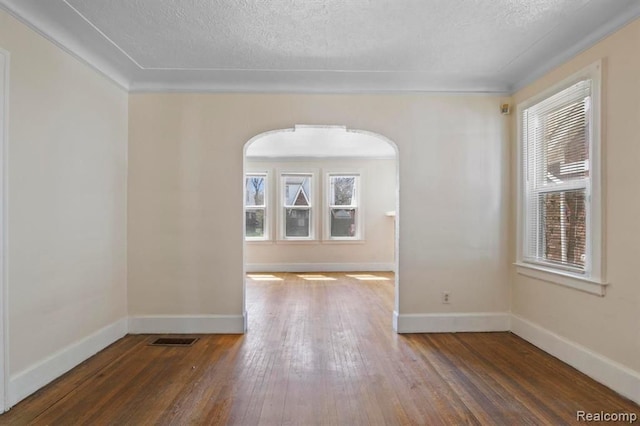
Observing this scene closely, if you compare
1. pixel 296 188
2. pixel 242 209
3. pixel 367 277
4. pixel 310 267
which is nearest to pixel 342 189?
pixel 296 188

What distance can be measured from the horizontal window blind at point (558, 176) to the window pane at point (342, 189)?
14.9 feet

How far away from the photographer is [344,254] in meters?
7.78

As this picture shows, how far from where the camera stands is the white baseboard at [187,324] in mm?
3633

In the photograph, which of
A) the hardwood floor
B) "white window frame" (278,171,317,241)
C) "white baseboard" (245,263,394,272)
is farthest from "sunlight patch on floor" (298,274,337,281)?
the hardwood floor

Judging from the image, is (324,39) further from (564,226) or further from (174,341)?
(174,341)

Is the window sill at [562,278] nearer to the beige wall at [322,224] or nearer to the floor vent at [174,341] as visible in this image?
the floor vent at [174,341]

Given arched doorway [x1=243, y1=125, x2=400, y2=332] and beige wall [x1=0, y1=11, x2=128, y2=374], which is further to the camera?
arched doorway [x1=243, y1=125, x2=400, y2=332]

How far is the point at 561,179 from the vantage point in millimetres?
3000

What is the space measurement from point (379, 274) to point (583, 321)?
15.4ft

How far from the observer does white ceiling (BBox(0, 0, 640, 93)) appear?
7.62ft

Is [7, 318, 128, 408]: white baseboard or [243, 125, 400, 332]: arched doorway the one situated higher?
[243, 125, 400, 332]: arched doorway

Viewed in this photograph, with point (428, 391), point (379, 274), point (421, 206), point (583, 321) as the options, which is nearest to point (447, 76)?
point (421, 206)

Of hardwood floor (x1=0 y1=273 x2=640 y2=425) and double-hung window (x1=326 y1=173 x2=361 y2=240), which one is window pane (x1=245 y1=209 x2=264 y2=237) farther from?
hardwood floor (x1=0 y1=273 x2=640 y2=425)

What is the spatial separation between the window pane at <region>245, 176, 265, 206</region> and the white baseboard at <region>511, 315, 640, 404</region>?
5592mm
